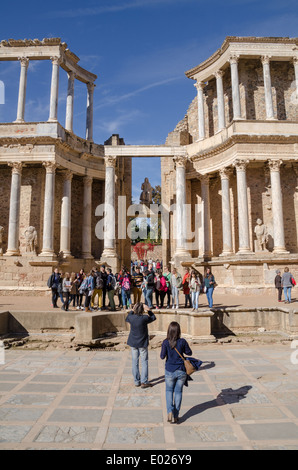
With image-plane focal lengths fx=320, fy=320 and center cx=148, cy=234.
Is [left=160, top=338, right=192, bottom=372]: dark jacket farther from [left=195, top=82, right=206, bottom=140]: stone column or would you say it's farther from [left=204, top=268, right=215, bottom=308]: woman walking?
[left=195, top=82, right=206, bottom=140]: stone column

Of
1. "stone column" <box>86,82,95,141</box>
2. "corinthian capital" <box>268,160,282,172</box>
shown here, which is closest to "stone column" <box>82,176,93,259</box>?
"stone column" <box>86,82,95,141</box>

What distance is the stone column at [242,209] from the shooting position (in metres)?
18.9

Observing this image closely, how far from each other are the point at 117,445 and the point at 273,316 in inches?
314

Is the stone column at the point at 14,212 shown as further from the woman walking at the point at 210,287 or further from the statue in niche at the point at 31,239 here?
the woman walking at the point at 210,287

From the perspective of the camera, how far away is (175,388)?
458 centimetres

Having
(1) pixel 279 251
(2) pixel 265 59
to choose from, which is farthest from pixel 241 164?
Result: (2) pixel 265 59

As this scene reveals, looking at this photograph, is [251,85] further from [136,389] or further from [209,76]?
[136,389]

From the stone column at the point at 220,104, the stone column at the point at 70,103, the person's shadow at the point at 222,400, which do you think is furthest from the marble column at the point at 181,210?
the person's shadow at the point at 222,400

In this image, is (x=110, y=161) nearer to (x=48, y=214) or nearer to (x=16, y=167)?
(x=48, y=214)

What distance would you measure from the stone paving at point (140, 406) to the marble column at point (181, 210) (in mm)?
12751

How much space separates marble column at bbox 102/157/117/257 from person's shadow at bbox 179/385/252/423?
15.3 m

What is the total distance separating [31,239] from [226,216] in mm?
12112
